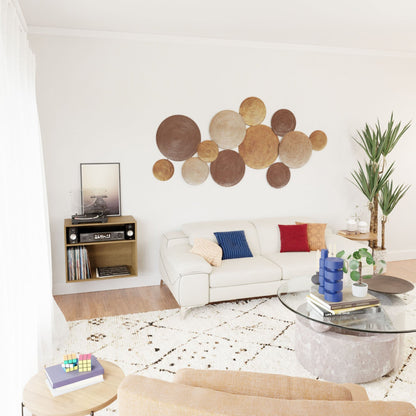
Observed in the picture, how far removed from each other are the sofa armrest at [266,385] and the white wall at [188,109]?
332cm

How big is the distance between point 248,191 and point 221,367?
245cm

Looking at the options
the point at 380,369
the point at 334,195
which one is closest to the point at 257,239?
the point at 334,195

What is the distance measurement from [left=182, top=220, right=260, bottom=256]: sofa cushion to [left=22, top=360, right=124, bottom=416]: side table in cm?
261

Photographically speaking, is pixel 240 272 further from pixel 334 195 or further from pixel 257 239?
pixel 334 195

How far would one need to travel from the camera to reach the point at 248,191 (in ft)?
17.0

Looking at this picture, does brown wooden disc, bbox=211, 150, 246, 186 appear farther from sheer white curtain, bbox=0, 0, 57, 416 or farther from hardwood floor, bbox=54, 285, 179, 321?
sheer white curtain, bbox=0, 0, 57, 416

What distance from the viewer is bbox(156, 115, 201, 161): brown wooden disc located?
4.79 meters

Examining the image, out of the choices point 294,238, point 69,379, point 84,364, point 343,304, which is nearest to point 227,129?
point 294,238

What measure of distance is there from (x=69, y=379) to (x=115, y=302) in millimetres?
2444

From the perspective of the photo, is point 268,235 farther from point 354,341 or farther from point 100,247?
point 354,341

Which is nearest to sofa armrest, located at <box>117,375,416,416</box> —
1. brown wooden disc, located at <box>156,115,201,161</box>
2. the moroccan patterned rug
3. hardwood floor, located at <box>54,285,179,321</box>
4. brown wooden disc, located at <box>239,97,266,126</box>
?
the moroccan patterned rug

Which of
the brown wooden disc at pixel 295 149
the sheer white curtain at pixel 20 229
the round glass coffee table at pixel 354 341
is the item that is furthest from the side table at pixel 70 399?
the brown wooden disc at pixel 295 149

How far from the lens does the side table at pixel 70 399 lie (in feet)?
6.16

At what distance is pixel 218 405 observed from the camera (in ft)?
4.39
